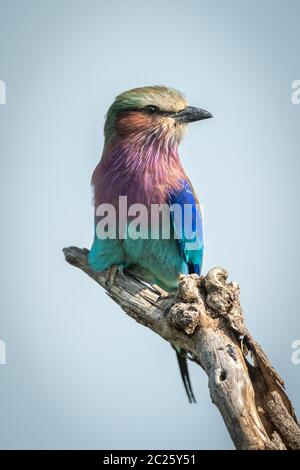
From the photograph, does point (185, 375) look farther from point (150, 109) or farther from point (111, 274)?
point (150, 109)

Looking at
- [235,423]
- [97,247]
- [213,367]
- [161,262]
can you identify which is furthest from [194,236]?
[235,423]

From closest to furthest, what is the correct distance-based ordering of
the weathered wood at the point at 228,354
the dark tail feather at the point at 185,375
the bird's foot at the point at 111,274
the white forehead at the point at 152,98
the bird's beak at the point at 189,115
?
the weathered wood at the point at 228,354 → the bird's foot at the point at 111,274 → the white forehead at the point at 152,98 → the bird's beak at the point at 189,115 → the dark tail feather at the point at 185,375

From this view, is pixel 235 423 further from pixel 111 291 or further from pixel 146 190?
pixel 146 190

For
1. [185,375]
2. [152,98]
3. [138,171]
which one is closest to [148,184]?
[138,171]

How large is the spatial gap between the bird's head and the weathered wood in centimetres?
169

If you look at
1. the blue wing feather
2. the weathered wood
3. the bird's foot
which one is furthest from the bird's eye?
the weathered wood

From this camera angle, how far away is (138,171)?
258 inches

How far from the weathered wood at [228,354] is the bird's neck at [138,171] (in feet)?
3.45

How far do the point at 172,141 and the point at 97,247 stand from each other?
4.07 ft

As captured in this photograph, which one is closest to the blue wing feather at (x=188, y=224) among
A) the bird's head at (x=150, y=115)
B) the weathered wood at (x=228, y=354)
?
the bird's head at (x=150, y=115)

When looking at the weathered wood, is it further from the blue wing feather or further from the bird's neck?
the bird's neck

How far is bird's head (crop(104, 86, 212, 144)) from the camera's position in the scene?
666 cm

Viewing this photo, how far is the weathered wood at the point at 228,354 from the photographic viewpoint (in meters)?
4.45

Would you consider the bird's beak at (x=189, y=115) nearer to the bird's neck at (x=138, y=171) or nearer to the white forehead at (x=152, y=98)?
the white forehead at (x=152, y=98)
